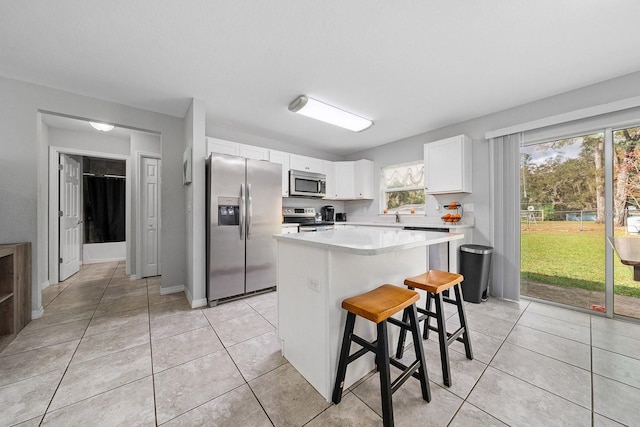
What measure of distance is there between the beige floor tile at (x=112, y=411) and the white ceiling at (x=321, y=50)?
2458 millimetres

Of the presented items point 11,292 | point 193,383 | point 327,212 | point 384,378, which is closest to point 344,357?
point 384,378

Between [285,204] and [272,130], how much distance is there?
1.38 m

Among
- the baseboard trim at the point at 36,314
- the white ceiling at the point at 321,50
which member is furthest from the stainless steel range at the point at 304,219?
the baseboard trim at the point at 36,314

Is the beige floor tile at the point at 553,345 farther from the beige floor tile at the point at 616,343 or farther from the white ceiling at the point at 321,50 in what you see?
the white ceiling at the point at 321,50

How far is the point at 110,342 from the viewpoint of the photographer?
200 cm

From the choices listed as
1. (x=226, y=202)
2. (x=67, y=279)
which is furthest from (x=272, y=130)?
(x=67, y=279)

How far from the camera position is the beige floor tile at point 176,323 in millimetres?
2176

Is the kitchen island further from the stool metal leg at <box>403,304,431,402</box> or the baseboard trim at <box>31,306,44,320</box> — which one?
the baseboard trim at <box>31,306,44,320</box>

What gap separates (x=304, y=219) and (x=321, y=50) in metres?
2.77

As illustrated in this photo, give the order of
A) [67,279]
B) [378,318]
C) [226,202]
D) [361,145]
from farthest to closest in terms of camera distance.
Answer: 1. [361,145]
2. [67,279]
3. [226,202]
4. [378,318]

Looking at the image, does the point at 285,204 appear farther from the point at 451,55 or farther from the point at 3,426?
the point at 3,426

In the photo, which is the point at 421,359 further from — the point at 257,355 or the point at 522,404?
the point at 257,355

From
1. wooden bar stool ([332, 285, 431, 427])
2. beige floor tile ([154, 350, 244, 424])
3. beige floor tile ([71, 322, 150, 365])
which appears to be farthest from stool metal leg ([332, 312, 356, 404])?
beige floor tile ([71, 322, 150, 365])

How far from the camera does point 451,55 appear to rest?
2.02m
